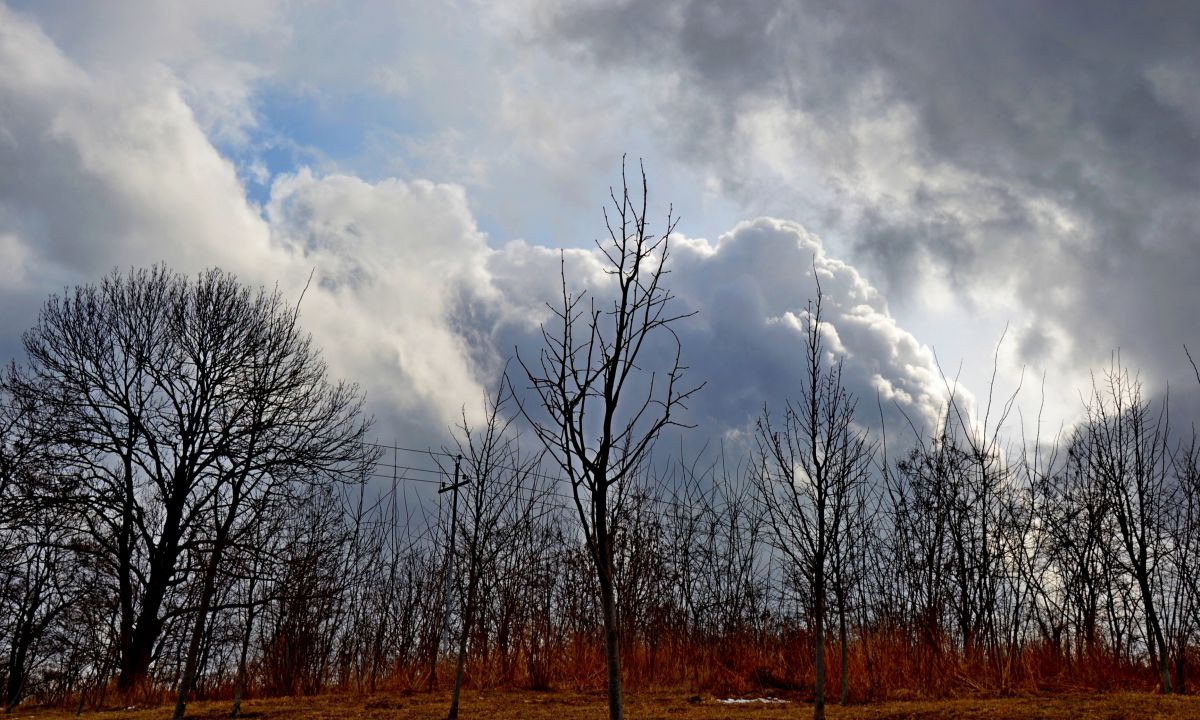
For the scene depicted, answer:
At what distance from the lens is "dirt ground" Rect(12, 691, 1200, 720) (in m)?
6.83

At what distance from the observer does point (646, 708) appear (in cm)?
840

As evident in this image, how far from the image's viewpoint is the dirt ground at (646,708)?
6.83 meters

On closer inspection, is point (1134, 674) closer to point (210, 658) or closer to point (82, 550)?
point (210, 658)

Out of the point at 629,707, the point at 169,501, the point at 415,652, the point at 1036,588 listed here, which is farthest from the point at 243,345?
the point at 1036,588

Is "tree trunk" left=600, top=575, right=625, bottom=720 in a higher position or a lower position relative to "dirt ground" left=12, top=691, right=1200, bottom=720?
higher

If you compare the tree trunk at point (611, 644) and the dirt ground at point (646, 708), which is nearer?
the tree trunk at point (611, 644)

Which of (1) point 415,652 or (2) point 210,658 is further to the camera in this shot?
(2) point 210,658

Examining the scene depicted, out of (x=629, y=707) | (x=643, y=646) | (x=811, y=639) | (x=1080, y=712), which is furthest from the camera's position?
(x=643, y=646)

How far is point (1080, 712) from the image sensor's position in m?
6.74

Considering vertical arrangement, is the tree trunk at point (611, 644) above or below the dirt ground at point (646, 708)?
above

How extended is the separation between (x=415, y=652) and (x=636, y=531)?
3.69 meters

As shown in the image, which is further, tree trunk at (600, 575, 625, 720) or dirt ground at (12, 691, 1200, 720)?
dirt ground at (12, 691, 1200, 720)

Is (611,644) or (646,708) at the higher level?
(611,644)

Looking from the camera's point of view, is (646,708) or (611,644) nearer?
(611,644)
